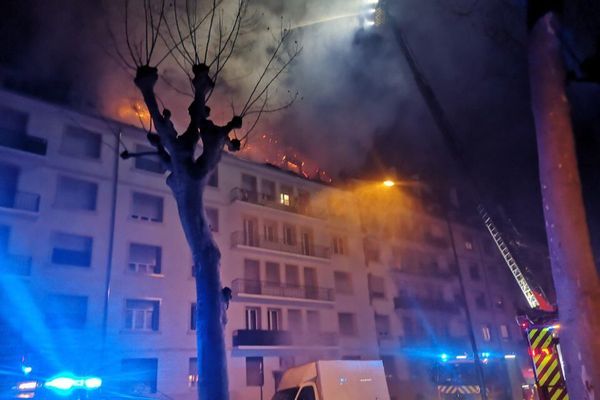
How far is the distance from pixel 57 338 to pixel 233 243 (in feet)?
34.8

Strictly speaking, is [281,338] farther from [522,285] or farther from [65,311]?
[522,285]

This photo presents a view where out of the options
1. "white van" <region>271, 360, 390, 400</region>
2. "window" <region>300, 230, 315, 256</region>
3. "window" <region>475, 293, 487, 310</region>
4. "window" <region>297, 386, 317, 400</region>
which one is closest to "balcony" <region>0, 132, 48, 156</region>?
"white van" <region>271, 360, 390, 400</region>

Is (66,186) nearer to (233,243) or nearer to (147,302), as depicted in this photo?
(147,302)

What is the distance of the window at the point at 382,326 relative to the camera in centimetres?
3406

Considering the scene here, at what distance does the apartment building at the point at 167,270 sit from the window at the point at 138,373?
0.05 m

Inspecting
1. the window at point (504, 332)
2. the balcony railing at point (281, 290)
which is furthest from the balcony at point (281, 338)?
the window at point (504, 332)

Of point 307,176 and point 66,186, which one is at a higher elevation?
point 307,176

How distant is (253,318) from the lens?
27391mm

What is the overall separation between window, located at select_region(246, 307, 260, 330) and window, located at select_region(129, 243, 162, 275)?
617cm

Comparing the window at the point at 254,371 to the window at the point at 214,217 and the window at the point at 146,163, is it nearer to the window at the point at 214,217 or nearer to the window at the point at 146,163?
the window at the point at 214,217

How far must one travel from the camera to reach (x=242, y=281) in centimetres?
2681

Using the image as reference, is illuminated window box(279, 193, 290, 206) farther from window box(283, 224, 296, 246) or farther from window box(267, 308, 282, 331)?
window box(267, 308, 282, 331)

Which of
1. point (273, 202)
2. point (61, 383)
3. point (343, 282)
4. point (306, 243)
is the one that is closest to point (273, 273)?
point (306, 243)

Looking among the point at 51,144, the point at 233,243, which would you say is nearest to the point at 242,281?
the point at 233,243
